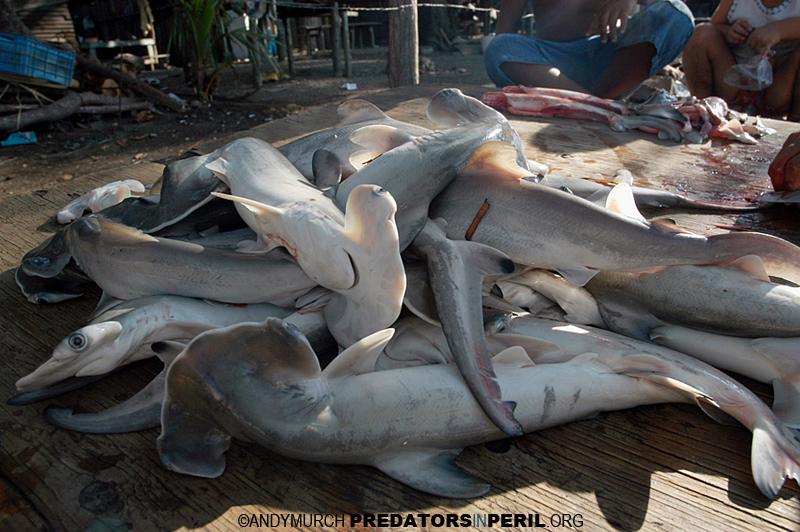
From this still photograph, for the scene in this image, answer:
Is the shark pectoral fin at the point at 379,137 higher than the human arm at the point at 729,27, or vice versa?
the human arm at the point at 729,27

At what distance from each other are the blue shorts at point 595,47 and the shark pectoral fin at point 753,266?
14.1 ft

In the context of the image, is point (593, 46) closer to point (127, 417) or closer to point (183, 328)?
point (183, 328)

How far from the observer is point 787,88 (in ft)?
18.0

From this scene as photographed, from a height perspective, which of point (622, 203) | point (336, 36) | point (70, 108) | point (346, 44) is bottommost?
point (622, 203)

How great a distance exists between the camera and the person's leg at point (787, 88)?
530cm

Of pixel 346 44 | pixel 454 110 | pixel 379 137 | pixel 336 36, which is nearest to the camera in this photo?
pixel 379 137

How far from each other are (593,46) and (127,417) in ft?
19.1

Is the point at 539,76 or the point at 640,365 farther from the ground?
the point at 539,76

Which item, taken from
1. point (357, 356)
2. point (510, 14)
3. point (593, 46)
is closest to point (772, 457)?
point (357, 356)

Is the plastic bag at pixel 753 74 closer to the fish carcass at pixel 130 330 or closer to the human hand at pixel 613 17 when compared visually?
the human hand at pixel 613 17

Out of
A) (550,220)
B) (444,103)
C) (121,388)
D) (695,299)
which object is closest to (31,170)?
(121,388)

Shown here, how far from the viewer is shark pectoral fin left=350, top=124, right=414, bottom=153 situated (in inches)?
81.9

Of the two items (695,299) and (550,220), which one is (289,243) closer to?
(550,220)

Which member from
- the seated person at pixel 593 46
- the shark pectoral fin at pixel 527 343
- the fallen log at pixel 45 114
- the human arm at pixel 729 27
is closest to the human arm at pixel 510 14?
the seated person at pixel 593 46
